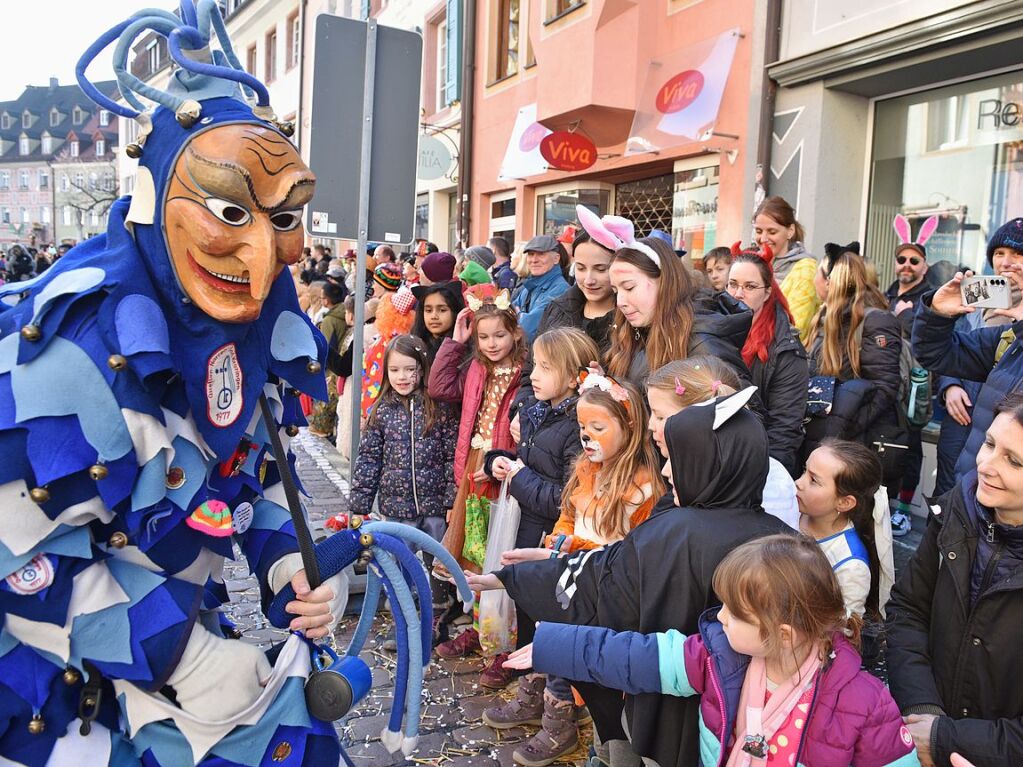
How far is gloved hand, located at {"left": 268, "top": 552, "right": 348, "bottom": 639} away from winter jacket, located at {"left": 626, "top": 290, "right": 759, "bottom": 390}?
164 centimetres

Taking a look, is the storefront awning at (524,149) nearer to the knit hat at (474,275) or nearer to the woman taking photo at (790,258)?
the knit hat at (474,275)

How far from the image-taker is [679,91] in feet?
28.5

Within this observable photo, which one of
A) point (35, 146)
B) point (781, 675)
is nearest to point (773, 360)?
point (781, 675)

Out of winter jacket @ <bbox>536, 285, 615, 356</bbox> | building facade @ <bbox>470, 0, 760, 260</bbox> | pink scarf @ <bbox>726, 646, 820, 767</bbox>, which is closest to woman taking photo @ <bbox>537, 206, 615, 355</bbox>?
winter jacket @ <bbox>536, 285, 615, 356</bbox>

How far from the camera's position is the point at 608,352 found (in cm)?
347

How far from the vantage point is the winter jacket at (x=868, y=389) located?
4.25m

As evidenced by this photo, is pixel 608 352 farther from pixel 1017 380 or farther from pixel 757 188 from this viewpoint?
pixel 757 188

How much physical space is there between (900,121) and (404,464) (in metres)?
5.65

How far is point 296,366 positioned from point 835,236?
6616 mm

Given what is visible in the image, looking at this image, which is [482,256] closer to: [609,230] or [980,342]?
[609,230]

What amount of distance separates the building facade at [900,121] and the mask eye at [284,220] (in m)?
5.72

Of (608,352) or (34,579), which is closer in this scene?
(34,579)

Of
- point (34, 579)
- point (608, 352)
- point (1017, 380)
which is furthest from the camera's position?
point (608, 352)

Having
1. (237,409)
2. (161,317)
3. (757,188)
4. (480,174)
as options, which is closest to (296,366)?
(237,409)
